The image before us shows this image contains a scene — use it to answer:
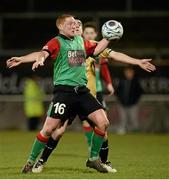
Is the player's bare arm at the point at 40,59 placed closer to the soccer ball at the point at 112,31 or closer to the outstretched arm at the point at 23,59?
the outstretched arm at the point at 23,59

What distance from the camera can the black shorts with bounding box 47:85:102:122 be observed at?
444 inches

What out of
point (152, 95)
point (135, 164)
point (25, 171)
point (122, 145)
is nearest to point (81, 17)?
point (152, 95)

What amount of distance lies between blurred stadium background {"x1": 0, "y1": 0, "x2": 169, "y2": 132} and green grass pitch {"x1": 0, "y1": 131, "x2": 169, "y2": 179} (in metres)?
3.08

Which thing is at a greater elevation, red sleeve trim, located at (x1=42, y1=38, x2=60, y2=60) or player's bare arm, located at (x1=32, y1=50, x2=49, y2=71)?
red sleeve trim, located at (x1=42, y1=38, x2=60, y2=60)

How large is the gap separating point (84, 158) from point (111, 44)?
38.0 ft

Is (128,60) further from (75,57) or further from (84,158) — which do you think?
(84,158)

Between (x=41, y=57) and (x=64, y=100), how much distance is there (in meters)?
0.86

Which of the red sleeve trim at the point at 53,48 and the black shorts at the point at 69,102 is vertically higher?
the red sleeve trim at the point at 53,48

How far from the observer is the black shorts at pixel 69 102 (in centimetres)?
1127

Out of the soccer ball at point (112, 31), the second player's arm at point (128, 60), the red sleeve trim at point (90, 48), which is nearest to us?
the soccer ball at point (112, 31)

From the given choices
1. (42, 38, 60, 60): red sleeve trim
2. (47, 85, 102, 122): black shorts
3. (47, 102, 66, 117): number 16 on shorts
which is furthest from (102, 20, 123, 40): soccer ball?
(47, 102, 66, 117): number 16 on shorts

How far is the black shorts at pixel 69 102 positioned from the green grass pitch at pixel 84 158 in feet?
2.88

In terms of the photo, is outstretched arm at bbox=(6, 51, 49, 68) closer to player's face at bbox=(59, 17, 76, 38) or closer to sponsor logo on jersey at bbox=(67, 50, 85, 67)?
sponsor logo on jersey at bbox=(67, 50, 85, 67)

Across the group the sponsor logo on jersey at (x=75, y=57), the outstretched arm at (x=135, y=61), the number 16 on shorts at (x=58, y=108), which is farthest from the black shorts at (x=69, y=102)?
the outstretched arm at (x=135, y=61)
